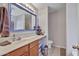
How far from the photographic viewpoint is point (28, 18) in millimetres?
1591

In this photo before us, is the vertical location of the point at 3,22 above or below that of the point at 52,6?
below

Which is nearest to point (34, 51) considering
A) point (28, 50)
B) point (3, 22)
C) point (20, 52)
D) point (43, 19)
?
point (28, 50)

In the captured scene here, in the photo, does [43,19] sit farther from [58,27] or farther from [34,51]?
[34,51]

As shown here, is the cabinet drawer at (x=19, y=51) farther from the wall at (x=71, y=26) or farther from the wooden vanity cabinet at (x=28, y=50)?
the wall at (x=71, y=26)

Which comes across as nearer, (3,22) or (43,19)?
(3,22)

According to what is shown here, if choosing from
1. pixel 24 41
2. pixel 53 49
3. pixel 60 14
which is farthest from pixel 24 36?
pixel 60 14

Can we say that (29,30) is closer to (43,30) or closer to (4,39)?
(43,30)

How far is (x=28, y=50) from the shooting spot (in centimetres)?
153

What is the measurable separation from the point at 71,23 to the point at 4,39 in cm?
89

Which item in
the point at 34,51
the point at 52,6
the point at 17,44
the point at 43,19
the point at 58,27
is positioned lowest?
the point at 34,51

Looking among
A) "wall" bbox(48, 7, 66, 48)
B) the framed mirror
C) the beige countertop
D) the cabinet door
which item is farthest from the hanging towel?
"wall" bbox(48, 7, 66, 48)

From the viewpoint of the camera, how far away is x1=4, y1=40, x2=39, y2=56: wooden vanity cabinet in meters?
1.43

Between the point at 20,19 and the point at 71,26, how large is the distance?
682mm

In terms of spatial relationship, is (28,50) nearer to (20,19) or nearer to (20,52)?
(20,52)
